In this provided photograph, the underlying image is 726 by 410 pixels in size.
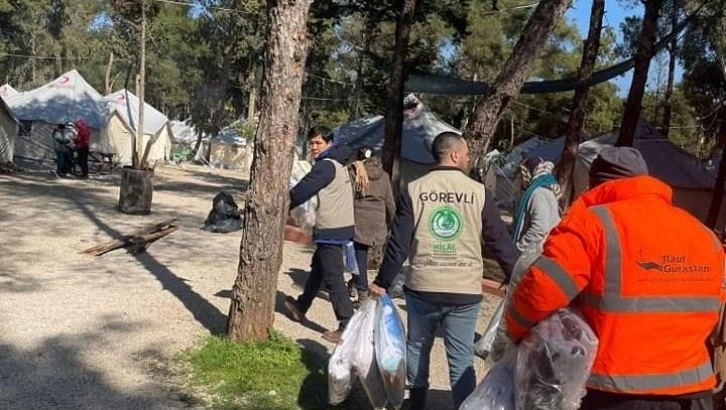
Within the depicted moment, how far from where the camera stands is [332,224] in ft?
21.6

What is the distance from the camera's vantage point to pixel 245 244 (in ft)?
19.1

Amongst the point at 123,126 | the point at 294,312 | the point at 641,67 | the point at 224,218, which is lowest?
the point at 294,312

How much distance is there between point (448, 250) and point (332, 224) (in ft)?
7.60

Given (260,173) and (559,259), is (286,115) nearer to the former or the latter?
(260,173)

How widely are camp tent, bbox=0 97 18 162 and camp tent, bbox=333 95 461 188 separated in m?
10.7

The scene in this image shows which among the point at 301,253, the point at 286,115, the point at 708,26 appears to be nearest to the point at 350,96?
the point at 708,26

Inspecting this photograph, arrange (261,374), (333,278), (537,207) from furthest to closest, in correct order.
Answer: (333,278), (537,207), (261,374)

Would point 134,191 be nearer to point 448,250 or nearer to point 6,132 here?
point 448,250

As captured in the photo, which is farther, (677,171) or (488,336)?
(677,171)

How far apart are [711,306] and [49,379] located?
4057mm

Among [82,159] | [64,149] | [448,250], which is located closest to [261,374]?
[448,250]

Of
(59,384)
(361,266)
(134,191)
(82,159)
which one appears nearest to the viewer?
(59,384)

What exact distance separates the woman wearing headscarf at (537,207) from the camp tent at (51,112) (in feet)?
95.7

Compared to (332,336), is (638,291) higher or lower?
higher
